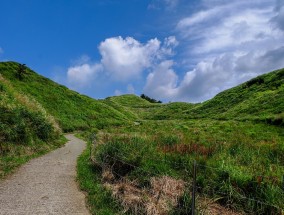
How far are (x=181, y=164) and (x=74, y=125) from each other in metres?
40.0

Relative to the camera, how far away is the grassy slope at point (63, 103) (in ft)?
180

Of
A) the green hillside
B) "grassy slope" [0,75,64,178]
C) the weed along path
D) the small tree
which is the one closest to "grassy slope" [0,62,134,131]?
the small tree

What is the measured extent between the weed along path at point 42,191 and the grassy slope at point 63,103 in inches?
1198

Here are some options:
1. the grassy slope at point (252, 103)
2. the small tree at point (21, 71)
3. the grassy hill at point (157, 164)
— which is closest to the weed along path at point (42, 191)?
the grassy hill at point (157, 164)

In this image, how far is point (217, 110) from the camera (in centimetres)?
6706

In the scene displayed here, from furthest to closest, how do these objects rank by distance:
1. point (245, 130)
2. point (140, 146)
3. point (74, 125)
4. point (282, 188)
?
point (74, 125) < point (245, 130) < point (140, 146) < point (282, 188)

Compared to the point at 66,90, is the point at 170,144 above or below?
below

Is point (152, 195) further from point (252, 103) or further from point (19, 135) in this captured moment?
point (252, 103)

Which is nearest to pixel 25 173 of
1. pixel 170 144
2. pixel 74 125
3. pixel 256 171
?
pixel 170 144

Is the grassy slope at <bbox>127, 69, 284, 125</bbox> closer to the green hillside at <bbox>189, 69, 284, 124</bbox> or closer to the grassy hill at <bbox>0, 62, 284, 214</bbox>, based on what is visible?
the green hillside at <bbox>189, 69, 284, 124</bbox>

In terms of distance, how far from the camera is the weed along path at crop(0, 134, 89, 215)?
11953mm

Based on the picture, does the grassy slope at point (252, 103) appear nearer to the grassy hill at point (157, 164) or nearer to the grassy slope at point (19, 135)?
the grassy hill at point (157, 164)

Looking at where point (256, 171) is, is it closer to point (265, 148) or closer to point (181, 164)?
point (181, 164)

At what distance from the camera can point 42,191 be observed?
560 inches
